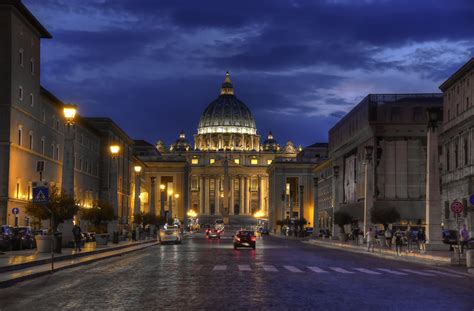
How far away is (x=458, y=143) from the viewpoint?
7619 centimetres

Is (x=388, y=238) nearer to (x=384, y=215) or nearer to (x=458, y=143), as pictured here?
(x=458, y=143)

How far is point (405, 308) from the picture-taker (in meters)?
16.1

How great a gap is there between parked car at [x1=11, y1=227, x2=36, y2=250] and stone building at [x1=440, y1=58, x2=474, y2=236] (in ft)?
111

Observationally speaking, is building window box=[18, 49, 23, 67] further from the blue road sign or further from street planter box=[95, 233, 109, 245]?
the blue road sign

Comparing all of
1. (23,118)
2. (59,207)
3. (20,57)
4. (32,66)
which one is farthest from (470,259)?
(32,66)

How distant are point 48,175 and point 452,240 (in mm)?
41435

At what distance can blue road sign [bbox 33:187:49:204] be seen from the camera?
3086 cm

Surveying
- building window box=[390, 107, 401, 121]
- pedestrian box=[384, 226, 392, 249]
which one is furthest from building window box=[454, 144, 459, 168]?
building window box=[390, 107, 401, 121]

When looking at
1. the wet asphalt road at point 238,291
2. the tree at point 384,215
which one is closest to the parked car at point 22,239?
the wet asphalt road at point 238,291

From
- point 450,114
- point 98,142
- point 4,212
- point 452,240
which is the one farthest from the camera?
point 98,142

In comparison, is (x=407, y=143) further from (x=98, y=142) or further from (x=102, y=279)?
(x=102, y=279)

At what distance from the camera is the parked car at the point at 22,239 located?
45787 mm

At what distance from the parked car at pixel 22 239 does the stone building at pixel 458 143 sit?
33866 millimetres

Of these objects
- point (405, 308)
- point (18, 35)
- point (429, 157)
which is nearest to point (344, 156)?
point (18, 35)
